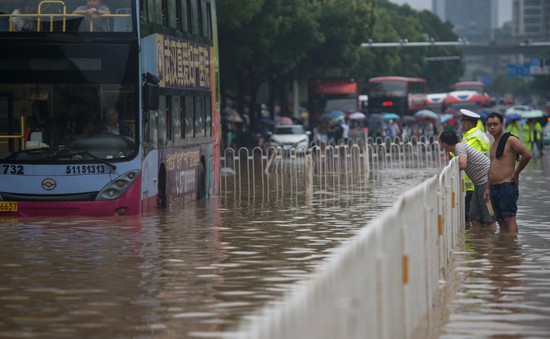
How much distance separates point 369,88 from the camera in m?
97.5

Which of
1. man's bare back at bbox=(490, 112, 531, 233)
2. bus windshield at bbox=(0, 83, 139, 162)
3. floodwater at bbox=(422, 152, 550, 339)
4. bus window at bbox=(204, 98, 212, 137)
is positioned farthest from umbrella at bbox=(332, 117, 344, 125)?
man's bare back at bbox=(490, 112, 531, 233)

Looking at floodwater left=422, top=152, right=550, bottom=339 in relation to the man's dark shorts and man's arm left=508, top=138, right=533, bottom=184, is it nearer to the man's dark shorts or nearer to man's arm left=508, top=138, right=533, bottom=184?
the man's dark shorts

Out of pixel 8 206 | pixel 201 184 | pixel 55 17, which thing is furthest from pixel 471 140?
pixel 201 184

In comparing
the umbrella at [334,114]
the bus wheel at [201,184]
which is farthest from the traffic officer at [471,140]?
the umbrella at [334,114]

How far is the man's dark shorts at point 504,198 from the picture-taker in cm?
1764

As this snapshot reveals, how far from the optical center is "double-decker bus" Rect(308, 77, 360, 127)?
7725 cm

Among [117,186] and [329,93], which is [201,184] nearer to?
[117,186]

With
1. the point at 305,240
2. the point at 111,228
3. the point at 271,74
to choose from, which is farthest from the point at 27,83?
the point at 271,74

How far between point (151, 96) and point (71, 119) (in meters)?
1.23

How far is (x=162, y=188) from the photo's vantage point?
24969 millimetres

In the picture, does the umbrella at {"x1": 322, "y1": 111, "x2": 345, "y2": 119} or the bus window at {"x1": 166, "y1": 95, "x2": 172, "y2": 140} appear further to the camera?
the umbrella at {"x1": 322, "y1": 111, "x2": 345, "y2": 119}

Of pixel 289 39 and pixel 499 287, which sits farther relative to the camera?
pixel 289 39

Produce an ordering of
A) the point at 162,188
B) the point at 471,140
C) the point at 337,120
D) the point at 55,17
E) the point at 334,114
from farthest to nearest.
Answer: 1. the point at 334,114
2. the point at 337,120
3. the point at 162,188
4. the point at 55,17
5. the point at 471,140

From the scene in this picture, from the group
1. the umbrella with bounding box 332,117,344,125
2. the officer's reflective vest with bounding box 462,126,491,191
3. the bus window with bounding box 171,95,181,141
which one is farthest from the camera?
the umbrella with bounding box 332,117,344,125
